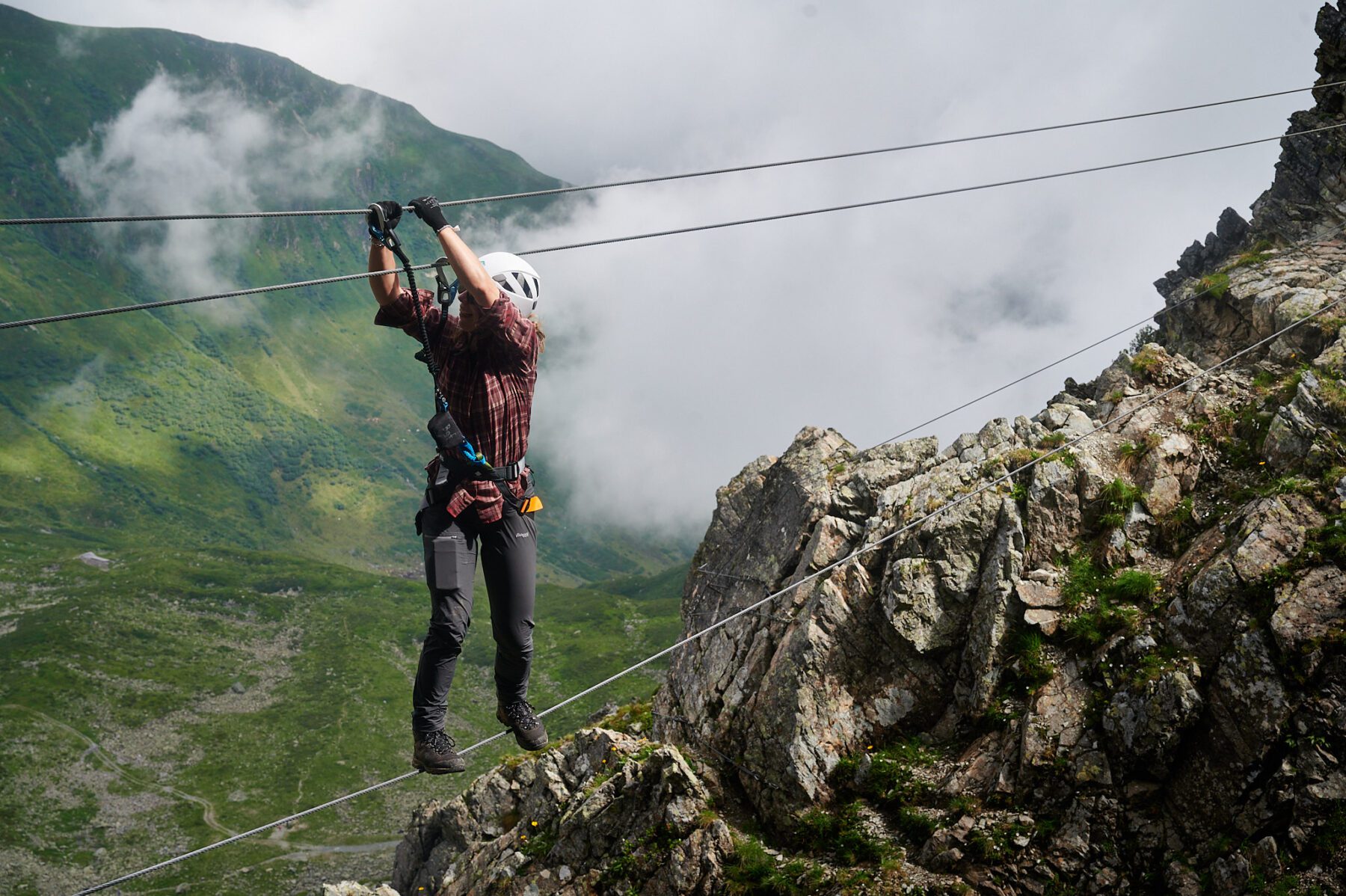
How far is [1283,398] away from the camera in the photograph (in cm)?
2072

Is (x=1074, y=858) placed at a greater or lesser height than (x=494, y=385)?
lesser

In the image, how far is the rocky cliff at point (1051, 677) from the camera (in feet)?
53.1

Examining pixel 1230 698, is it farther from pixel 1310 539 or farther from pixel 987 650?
pixel 987 650

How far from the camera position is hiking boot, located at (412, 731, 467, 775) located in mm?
10180

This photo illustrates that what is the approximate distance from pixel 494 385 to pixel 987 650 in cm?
1578

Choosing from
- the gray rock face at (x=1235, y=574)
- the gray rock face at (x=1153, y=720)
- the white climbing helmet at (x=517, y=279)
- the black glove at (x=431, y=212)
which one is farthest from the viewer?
the gray rock face at (x=1235, y=574)

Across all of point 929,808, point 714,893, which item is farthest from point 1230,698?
point 714,893

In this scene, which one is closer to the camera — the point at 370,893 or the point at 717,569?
the point at 370,893

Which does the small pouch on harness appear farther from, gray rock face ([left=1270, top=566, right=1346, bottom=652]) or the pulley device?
gray rock face ([left=1270, top=566, right=1346, bottom=652])

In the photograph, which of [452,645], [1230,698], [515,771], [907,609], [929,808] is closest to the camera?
[452,645]

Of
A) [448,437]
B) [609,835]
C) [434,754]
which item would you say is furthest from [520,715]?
[609,835]

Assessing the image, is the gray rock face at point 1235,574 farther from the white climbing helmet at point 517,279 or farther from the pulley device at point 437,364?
the pulley device at point 437,364

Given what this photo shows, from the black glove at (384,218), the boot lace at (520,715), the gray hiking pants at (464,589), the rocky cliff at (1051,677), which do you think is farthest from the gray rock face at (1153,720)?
A: the black glove at (384,218)

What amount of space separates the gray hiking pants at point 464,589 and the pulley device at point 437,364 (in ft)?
2.04
